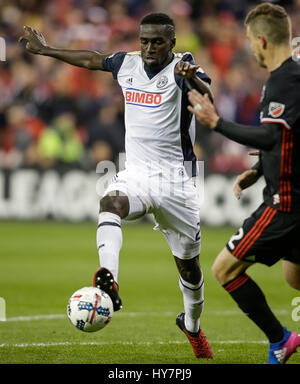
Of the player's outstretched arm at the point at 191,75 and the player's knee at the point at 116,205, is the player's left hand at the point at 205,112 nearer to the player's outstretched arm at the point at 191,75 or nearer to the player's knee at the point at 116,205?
the player's outstretched arm at the point at 191,75

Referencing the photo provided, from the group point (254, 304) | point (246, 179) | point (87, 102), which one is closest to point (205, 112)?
point (246, 179)

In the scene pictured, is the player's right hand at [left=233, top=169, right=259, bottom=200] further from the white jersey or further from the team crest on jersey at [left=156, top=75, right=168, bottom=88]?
the team crest on jersey at [left=156, top=75, right=168, bottom=88]

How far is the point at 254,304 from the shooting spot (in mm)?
5590

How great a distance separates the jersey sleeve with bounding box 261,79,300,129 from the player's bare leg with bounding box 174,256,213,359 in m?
1.74

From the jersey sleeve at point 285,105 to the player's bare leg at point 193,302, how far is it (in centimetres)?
174

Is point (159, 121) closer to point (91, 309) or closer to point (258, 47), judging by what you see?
point (258, 47)

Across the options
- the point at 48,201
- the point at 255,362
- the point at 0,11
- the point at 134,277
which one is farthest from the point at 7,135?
the point at 255,362

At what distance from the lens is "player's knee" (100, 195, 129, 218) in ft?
18.9

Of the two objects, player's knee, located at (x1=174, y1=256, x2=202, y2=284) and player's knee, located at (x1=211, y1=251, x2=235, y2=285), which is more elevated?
player's knee, located at (x1=211, y1=251, x2=235, y2=285)

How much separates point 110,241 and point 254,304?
109 cm

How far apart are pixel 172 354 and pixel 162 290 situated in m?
3.81

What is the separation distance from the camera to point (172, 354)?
6492 mm

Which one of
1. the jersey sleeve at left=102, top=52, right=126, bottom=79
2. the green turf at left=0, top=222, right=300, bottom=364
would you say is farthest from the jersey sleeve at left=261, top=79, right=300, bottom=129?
the green turf at left=0, top=222, right=300, bottom=364
